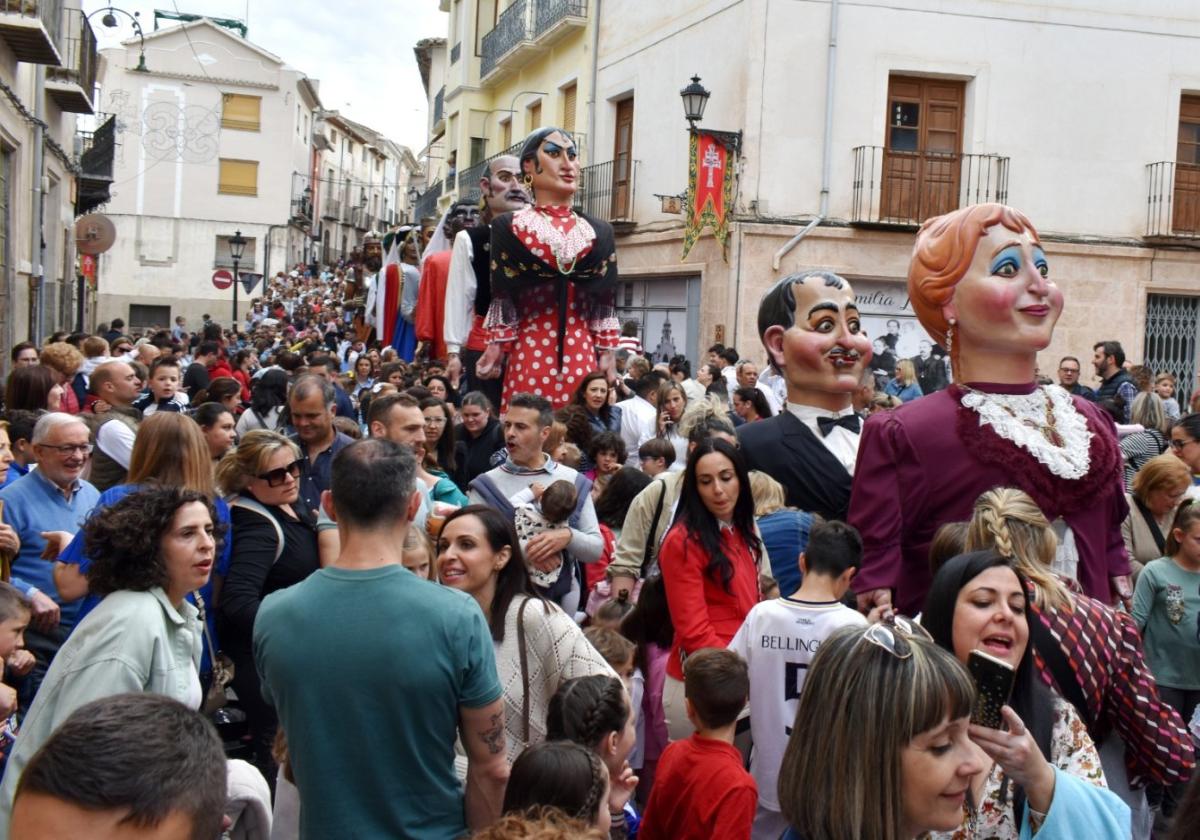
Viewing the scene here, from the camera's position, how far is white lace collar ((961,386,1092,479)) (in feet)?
14.3

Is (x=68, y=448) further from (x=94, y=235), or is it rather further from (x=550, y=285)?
(x=94, y=235)

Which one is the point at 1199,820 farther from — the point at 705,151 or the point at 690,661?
the point at 705,151

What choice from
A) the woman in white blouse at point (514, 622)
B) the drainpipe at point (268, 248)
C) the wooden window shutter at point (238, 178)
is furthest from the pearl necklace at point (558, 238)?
the wooden window shutter at point (238, 178)

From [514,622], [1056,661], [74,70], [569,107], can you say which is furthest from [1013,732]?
[569,107]

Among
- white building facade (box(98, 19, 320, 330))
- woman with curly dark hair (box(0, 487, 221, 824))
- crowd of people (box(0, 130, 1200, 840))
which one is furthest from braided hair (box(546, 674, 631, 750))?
white building facade (box(98, 19, 320, 330))

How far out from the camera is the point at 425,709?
2.91 meters

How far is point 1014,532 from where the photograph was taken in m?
3.38

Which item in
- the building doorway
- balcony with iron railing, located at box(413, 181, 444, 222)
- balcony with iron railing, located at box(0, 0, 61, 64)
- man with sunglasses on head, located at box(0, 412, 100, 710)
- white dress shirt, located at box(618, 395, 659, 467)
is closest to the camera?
man with sunglasses on head, located at box(0, 412, 100, 710)

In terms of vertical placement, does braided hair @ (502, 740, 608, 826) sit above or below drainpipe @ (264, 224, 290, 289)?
below

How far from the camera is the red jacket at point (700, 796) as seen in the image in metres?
3.57

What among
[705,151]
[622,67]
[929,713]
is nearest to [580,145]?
[622,67]

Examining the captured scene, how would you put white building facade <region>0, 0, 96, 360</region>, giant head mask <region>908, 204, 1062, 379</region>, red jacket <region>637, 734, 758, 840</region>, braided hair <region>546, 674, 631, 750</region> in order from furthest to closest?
white building facade <region>0, 0, 96, 360</region>
giant head mask <region>908, 204, 1062, 379</region>
red jacket <region>637, 734, 758, 840</region>
braided hair <region>546, 674, 631, 750</region>

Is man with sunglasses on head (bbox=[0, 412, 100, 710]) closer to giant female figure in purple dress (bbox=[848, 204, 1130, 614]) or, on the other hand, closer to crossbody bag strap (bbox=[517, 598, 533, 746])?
crossbody bag strap (bbox=[517, 598, 533, 746])

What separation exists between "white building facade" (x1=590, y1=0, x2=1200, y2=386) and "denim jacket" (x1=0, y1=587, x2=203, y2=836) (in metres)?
13.5
